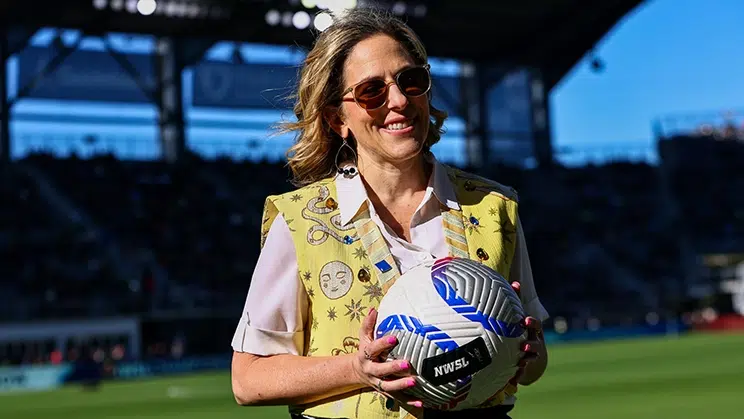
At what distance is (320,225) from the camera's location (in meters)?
3.18

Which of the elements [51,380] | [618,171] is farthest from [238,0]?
[618,171]

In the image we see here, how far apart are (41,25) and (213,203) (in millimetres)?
8420

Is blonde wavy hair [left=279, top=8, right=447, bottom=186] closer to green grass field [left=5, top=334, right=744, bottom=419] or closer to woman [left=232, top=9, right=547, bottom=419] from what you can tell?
woman [left=232, top=9, right=547, bottom=419]

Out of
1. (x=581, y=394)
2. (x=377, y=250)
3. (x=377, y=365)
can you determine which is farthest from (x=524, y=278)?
(x=581, y=394)

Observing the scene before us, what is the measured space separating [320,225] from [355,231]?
0.10 metres

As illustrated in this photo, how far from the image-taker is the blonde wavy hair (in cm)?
332

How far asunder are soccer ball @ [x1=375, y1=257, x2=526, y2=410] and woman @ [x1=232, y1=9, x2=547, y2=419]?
6 cm

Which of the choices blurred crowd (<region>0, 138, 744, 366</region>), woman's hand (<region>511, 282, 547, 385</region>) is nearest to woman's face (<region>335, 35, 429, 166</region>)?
woman's hand (<region>511, 282, 547, 385</region>)

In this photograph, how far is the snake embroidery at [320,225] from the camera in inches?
124

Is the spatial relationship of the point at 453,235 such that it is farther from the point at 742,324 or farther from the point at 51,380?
the point at 742,324

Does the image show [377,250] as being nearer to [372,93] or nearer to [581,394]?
[372,93]

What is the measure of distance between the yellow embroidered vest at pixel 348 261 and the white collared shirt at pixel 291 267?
0.03 metres

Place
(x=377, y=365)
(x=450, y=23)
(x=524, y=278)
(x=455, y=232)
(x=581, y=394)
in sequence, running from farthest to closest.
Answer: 1. (x=450, y=23)
2. (x=581, y=394)
3. (x=524, y=278)
4. (x=455, y=232)
5. (x=377, y=365)

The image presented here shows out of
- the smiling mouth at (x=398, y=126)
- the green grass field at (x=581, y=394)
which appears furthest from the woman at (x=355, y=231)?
the green grass field at (x=581, y=394)
